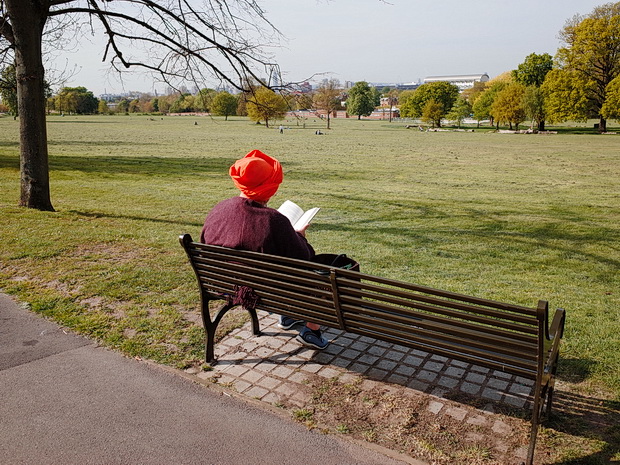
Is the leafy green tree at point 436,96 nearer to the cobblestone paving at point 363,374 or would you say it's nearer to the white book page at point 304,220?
the white book page at point 304,220

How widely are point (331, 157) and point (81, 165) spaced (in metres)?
12.0

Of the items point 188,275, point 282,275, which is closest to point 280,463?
point 282,275

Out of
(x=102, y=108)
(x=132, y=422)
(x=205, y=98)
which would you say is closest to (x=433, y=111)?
(x=205, y=98)

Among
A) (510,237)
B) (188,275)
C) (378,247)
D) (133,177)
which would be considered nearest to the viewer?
(188,275)

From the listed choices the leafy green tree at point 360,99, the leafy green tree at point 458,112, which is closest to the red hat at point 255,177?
the leafy green tree at point 458,112

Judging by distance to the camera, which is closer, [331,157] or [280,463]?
[280,463]

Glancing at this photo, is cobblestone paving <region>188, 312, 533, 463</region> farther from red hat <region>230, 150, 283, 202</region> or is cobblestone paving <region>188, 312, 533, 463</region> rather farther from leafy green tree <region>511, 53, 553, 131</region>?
leafy green tree <region>511, 53, 553, 131</region>

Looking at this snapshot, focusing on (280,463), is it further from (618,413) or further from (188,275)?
(188,275)

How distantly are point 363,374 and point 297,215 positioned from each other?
1366 mm

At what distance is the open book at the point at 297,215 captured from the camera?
4.08 m

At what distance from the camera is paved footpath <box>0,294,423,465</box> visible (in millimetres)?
2803

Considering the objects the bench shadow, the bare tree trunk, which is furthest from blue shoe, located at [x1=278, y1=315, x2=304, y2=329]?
the bare tree trunk

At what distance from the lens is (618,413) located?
3.22m

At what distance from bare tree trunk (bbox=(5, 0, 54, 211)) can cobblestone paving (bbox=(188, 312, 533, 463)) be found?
6.50 meters
